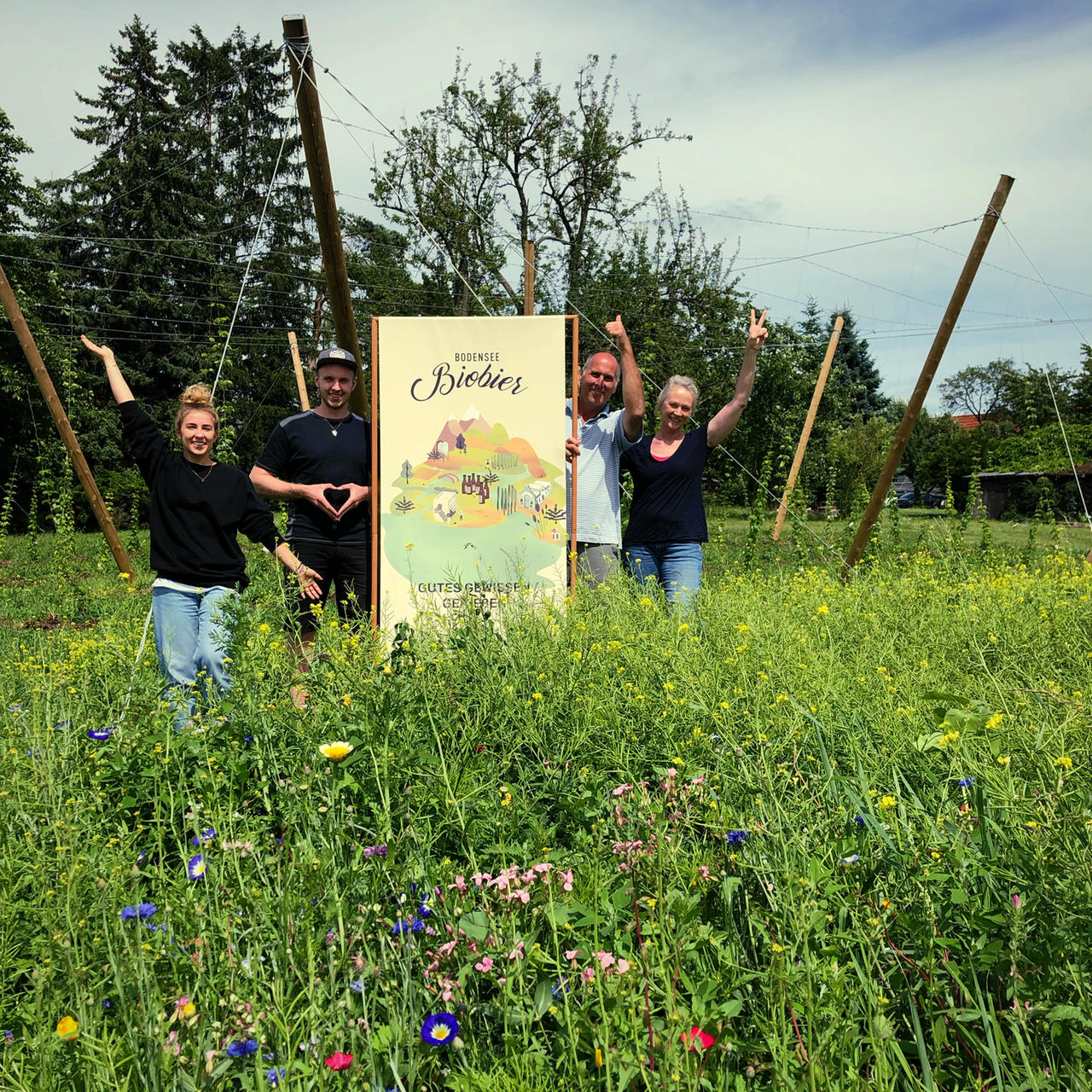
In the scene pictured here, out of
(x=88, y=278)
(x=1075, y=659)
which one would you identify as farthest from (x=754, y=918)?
(x=88, y=278)

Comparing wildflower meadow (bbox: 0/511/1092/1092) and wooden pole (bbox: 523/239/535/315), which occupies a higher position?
wooden pole (bbox: 523/239/535/315)

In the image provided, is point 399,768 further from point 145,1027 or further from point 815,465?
point 815,465

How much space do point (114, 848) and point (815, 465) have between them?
69.5 feet

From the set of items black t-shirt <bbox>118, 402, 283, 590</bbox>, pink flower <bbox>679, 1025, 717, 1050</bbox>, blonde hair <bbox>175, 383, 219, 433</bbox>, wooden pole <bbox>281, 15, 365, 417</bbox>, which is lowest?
pink flower <bbox>679, 1025, 717, 1050</bbox>

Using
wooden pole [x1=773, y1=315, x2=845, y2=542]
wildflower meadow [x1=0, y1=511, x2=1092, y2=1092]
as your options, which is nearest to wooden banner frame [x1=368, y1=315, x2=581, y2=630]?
wildflower meadow [x1=0, y1=511, x2=1092, y2=1092]

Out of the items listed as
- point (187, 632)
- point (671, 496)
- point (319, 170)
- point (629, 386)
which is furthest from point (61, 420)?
point (671, 496)

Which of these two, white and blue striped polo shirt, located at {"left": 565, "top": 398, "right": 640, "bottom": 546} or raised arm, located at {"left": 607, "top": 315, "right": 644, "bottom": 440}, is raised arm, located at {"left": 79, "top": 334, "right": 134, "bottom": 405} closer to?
white and blue striped polo shirt, located at {"left": 565, "top": 398, "right": 640, "bottom": 546}

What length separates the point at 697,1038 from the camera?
139cm

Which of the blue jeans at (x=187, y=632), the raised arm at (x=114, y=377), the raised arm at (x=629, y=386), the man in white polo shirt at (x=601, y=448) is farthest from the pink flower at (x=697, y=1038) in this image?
the raised arm at (x=629, y=386)

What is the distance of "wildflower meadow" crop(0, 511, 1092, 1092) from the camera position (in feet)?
4.78

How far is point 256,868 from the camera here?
1998 millimetres

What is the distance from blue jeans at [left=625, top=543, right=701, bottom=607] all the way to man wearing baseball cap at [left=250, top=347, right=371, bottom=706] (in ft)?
5.28

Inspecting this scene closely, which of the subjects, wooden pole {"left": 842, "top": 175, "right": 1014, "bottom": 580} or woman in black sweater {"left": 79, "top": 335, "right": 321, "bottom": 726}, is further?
wooden pole {"left": 842, "top": 175, "right": 1014, "bottom": 580}

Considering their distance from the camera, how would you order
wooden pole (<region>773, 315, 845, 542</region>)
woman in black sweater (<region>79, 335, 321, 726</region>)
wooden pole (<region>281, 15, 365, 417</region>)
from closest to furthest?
woman in black sweater (<region>79, 335, 321, 726</region>) < wooden pole (<region>281, 15, 365, 417</region>) < wooden pole (<region>773, 315, 845, 542</region>)
